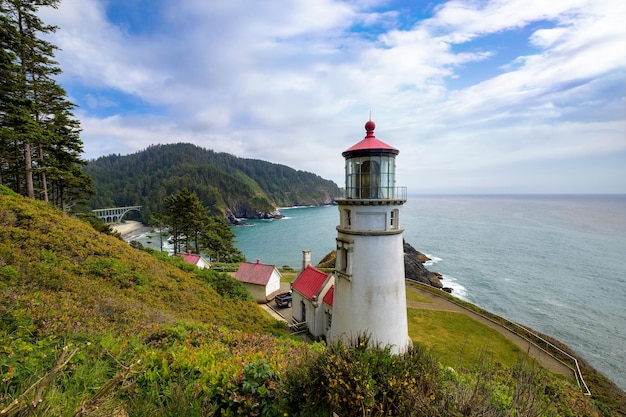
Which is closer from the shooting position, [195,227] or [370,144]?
[370,144]

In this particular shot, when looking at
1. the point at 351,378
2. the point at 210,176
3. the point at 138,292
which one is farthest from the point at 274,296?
the point at 210,176

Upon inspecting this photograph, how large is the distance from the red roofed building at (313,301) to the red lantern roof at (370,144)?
26.9 feet

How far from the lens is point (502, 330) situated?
737 inches

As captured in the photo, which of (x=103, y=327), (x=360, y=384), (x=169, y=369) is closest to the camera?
(x=360, y=384)

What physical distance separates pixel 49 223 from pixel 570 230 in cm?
9795

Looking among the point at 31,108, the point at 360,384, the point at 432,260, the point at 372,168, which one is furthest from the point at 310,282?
the point at 432,260

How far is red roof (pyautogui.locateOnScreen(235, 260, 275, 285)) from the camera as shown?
67.6 feet

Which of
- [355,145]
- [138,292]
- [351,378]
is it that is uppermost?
[355,145]

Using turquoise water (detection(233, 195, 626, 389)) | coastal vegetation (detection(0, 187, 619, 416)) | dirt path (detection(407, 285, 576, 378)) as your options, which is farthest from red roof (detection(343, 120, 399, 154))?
turquoise water (detection(233, 195, 626, 389))

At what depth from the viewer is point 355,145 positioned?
9.23 meters

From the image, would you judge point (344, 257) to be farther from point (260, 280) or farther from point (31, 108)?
point (31, 108)

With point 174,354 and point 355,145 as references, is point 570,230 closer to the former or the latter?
point 355,145

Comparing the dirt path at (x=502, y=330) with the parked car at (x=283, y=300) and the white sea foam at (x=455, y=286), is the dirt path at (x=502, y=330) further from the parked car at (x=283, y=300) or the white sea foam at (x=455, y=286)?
the parked car at (x=283, y=300)

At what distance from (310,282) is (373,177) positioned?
874 cm
